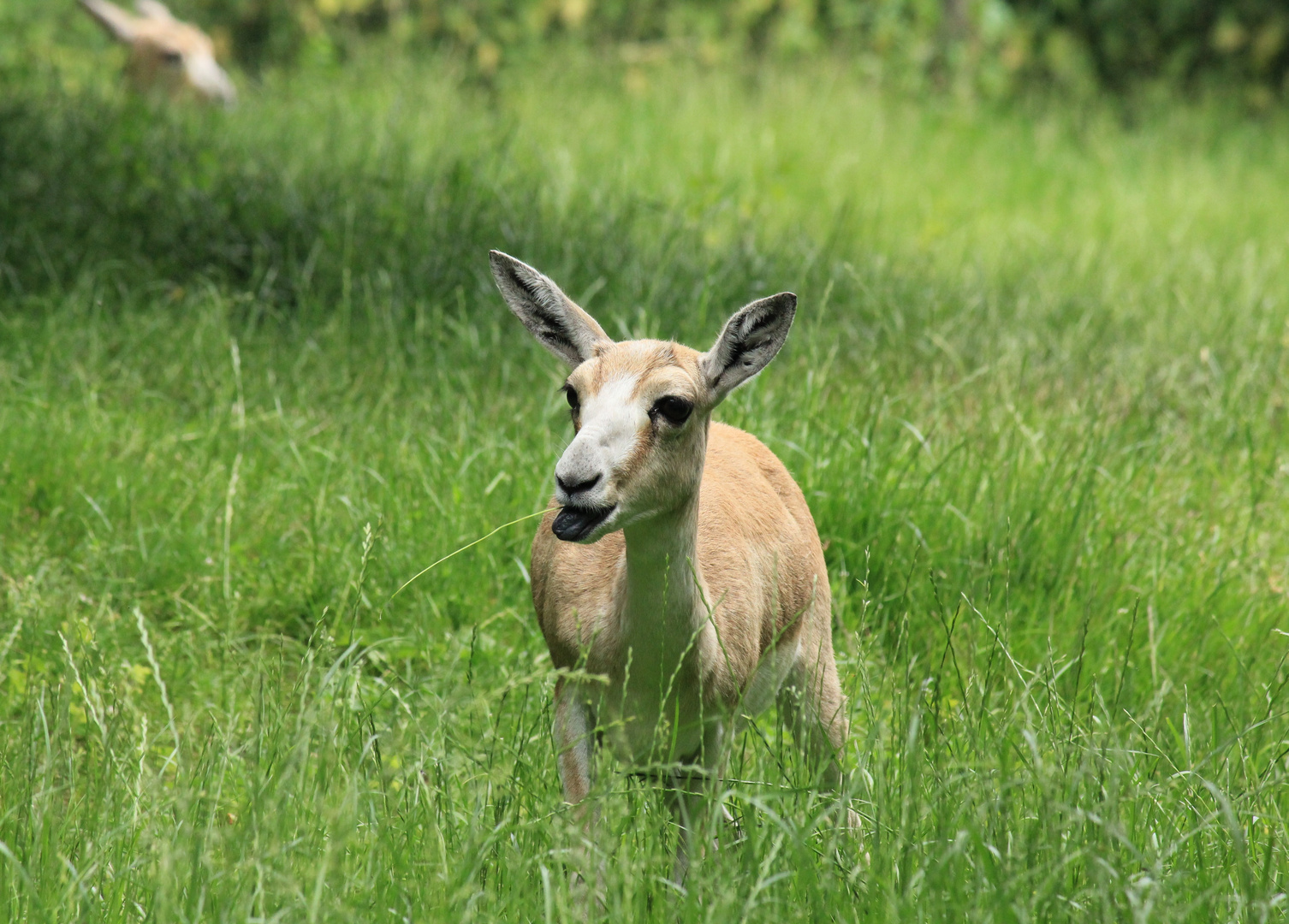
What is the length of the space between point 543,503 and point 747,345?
1.25 m

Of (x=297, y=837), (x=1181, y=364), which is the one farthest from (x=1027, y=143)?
(x=297, y=837)

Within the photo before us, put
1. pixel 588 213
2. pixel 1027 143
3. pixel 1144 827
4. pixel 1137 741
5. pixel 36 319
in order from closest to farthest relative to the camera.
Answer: pixel 1144 827, pixel 1137 741, pixel 36 319, pixel 588 213, pixel 1027 143

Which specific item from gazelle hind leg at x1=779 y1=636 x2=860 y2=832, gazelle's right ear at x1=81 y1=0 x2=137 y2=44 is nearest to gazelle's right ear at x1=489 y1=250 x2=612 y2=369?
gazelle hind leg at x1=779 y1=636 x2=860 y2=832

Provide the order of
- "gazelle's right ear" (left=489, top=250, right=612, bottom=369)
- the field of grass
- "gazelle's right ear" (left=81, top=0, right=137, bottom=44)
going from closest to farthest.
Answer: the field of grass, "gazelle's right ear" (left=489, top=250, right=612, bottom=369), "gazelle's right ear" (left=81, top=0, right=137, bottom=44)

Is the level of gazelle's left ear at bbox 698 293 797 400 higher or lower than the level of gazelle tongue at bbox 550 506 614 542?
higher

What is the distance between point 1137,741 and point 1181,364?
2.77 meters

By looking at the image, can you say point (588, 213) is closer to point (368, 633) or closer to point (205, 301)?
point (205, 301)

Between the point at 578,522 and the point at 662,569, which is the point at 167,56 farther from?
the point at 578,522

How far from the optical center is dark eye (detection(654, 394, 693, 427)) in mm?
2727

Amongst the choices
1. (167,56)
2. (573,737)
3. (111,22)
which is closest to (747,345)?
(573,737)

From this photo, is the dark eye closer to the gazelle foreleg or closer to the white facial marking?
the white facial marking

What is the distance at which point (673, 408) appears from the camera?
108 inches

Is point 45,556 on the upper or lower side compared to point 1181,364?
lower

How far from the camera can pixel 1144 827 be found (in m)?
2.63
